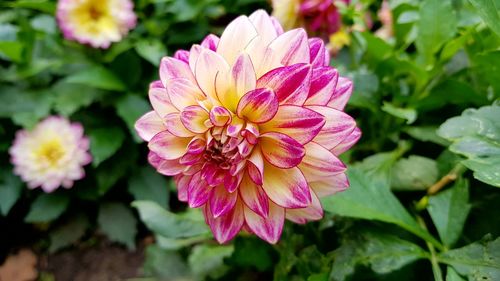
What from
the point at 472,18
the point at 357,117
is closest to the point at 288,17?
the point at 357,117

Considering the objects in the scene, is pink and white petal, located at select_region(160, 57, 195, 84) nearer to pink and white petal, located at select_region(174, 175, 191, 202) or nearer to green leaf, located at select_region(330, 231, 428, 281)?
pink and white petal, located at select_region(174, 175, 191, 202)

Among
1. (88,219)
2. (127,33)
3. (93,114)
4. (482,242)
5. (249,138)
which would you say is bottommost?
(88,219)

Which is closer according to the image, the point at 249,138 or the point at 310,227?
the point at 249,138

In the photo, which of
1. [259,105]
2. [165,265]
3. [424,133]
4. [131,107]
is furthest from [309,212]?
[131,107]

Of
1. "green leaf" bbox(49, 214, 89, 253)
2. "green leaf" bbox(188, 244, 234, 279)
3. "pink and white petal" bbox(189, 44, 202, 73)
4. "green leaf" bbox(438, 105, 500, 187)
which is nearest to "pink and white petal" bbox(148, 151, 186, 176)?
"pink and white petal" bbox(189, 44, 202, 73)

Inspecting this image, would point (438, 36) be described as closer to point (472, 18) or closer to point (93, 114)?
point (472, 18)
